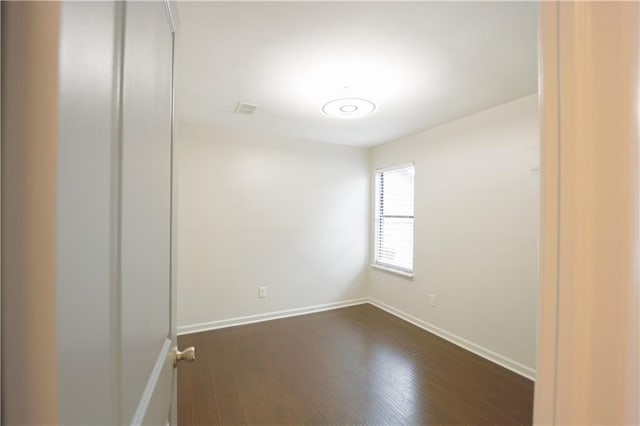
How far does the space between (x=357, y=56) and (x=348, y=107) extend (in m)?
0.55

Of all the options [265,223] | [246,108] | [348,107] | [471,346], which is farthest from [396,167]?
[471,346]

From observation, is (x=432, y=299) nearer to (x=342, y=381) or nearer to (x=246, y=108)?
(x=342, y=381)

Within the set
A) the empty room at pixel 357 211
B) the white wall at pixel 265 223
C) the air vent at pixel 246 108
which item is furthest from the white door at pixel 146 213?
the white wall at pixel 265 223

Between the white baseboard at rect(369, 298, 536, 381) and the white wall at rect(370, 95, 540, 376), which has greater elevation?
the white wall at rect(370, 95, 540, 376)

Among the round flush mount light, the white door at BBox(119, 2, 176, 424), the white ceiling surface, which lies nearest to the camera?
the white door at BBox(119, 2, 176, 424)

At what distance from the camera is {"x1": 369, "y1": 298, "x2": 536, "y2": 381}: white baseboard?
7.57 ft

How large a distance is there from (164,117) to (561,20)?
826 millimetres

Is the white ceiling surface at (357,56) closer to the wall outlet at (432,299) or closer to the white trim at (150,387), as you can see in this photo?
the white trim at (150,387)

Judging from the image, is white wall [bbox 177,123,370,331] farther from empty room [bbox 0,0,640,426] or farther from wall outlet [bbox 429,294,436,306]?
wall outlet [bbox 429,294,436,306]

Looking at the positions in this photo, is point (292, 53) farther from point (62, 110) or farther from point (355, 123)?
point (62, 110)

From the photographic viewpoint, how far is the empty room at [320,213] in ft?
0.84

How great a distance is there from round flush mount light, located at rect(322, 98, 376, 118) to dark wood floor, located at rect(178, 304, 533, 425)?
7.39ft

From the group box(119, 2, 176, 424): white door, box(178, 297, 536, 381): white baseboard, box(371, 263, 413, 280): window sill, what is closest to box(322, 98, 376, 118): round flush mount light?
box(119, 2, 176, 424): white door

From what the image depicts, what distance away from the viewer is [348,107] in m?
2.27
